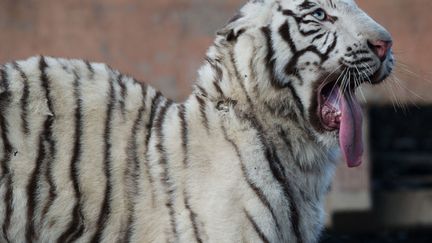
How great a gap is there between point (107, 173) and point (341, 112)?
698 mm

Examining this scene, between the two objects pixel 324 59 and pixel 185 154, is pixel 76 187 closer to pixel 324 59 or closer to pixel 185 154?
pixel 185 154

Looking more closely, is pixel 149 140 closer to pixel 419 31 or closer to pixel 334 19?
pixel 334 19

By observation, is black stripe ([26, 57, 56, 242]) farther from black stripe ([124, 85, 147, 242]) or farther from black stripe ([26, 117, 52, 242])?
black stripe ([124, 85, 147, 242])

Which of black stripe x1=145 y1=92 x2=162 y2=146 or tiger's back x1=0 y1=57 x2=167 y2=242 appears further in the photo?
black stripe x1=145 y1=92 x2=162 y2=146

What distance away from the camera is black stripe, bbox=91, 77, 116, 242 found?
309 centimetres

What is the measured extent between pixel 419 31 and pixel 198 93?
3485mm

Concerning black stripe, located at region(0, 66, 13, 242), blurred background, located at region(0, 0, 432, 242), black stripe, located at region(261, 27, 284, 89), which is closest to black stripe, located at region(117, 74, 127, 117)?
black stripe, located at region(0, 66, 13, 242)

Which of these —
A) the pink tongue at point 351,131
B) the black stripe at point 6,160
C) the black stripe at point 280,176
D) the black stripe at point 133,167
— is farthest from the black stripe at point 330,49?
the black stripe at point 6,160

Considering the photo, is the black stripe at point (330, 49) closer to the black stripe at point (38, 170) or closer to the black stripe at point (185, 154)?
the black stripe at point (185, 154)

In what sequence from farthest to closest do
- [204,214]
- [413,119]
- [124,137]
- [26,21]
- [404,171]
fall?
[413,119] < [404,171] < [26,21] < [124,137] < [204,214]

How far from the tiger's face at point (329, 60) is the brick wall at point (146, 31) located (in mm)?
3274

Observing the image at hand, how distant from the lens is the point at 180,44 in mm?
6496

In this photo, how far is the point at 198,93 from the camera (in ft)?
10.6

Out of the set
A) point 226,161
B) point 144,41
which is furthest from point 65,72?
point 144,41
